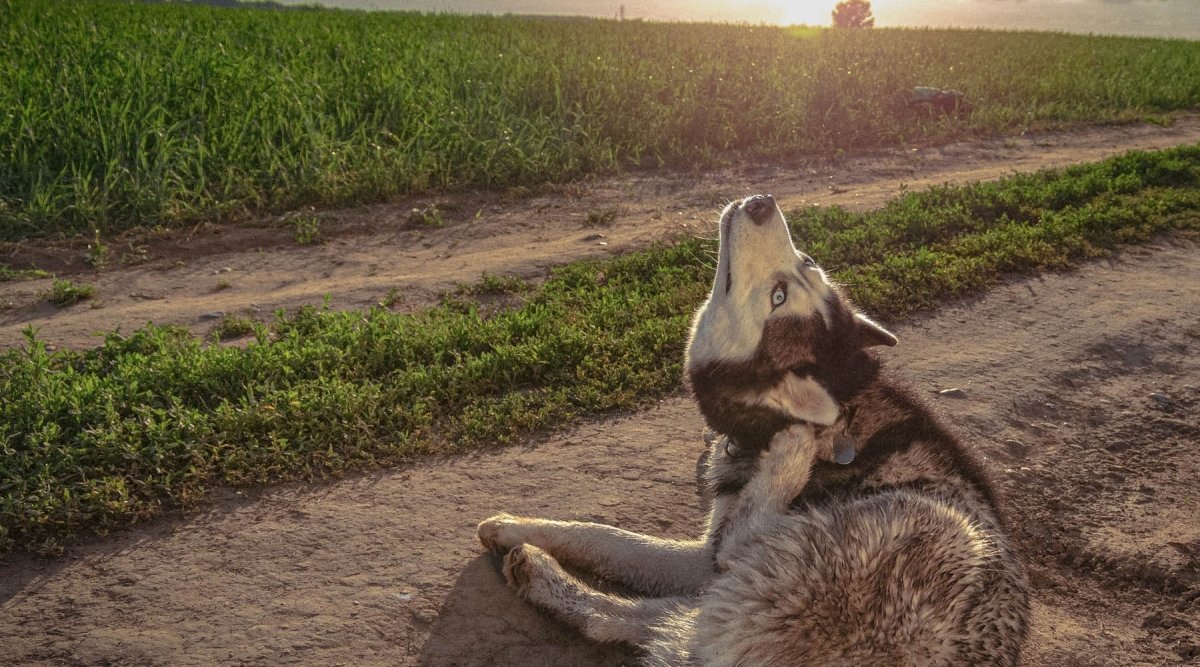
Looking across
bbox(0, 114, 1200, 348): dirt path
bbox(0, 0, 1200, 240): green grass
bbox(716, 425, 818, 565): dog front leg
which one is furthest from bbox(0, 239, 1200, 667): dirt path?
bbox(0, 0, 1200, 240): green grass

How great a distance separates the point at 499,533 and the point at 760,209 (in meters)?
1.78

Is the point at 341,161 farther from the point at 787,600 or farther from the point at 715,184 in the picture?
the point at 787,600

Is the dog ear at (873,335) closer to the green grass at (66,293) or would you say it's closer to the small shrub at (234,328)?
the small shrub at (234,328)

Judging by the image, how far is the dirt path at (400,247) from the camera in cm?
665

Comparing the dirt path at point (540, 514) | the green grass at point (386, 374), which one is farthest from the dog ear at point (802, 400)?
the green grass at point (386, 374)

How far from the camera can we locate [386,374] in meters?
5.53

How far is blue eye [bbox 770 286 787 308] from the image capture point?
3773mm

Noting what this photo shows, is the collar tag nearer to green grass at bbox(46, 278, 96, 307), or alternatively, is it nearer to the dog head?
the dog head

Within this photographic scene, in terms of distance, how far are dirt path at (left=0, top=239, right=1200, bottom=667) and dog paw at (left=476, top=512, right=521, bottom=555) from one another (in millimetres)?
80

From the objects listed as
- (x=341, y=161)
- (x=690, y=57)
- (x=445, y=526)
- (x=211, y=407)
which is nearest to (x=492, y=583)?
(x=445, y=526)

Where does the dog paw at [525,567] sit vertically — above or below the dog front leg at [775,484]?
below

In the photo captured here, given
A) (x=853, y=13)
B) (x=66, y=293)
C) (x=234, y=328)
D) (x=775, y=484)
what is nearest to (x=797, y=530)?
(x=775, y=484)

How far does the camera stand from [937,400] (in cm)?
532

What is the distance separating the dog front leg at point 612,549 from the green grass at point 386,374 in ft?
3.10
